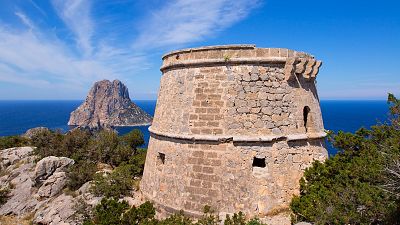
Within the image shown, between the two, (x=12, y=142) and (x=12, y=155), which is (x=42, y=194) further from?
(x=12, y=142)

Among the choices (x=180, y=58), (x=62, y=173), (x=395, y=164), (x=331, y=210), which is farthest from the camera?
(x=62, y=173)

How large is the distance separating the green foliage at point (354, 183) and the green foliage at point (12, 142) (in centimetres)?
2601

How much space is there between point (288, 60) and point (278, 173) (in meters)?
3.81

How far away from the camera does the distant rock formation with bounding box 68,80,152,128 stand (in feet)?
360

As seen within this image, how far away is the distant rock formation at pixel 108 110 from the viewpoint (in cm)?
10975

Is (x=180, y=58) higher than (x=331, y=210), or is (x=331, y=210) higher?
(x=180, y=58)

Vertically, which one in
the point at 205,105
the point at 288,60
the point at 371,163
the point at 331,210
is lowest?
the point at 331,210

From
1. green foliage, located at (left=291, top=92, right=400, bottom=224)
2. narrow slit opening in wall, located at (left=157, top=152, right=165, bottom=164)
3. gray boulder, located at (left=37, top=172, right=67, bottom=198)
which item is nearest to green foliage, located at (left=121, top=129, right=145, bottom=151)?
gray boulder, located at (left=37, top=172, right=67, bottom=198)

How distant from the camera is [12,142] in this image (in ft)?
88.6

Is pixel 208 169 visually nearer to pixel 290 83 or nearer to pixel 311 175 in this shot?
pixel 311 175

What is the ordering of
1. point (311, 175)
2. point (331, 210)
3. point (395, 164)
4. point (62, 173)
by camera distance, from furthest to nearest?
point (62, 173)
point (311, 175)
point (331, 210)
point (395, 164)

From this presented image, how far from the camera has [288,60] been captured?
10219mm

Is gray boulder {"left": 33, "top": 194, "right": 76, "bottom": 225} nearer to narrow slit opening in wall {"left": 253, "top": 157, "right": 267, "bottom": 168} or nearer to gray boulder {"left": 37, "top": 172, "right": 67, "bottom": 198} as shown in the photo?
gray boulder {"left": 37, "top": 172, "right": 67, "bottom": 198}

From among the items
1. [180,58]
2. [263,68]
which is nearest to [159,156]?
[180,58]
